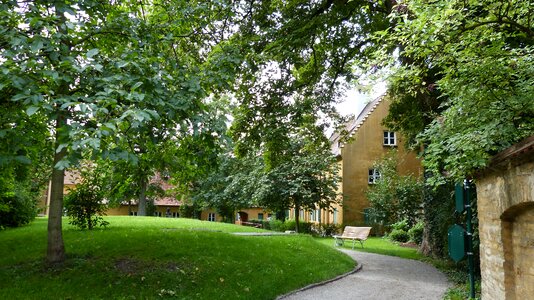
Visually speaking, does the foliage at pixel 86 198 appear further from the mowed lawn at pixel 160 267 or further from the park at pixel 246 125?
the mowed lawn at pixel 160 267

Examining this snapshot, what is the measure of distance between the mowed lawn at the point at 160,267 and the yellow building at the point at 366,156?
19.3 meters

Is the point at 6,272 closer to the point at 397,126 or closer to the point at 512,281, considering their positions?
the point at 512,281

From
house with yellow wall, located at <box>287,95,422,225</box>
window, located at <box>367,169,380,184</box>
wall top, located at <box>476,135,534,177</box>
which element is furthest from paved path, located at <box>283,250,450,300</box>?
window, located at <box>367,169,380,184</box>

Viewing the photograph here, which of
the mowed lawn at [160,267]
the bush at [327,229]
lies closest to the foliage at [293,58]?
the mowed lawn at [160,267]

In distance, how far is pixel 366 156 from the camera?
111ft

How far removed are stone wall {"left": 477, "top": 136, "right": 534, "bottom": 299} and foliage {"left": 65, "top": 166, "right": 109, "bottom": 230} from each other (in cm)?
1163

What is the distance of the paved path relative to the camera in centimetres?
941

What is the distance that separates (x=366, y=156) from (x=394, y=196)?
8024 millimetres

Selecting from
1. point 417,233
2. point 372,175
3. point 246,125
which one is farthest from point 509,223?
point 372,175

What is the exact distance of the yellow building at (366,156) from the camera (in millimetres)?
33031

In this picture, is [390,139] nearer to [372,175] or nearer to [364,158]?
[364,158]

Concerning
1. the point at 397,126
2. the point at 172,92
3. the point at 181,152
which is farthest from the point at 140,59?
the point at 397,126

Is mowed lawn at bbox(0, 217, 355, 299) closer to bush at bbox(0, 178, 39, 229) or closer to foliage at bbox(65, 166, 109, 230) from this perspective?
foliage at bbox(65, 166, 109, 230)

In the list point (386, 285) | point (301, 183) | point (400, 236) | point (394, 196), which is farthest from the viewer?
point (301, 183)
